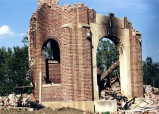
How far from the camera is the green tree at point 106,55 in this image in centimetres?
4697

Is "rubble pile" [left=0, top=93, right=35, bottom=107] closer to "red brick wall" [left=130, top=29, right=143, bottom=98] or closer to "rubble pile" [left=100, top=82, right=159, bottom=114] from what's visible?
"rubble pile" [left=100, top=82, right=159, bottom=114]

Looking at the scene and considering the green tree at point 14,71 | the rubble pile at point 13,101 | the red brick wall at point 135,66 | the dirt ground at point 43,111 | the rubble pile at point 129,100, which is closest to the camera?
the dirt ground at point 43,111

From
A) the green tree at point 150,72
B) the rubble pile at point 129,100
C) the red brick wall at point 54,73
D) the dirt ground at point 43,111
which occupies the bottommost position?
the dirt ground at point 43,111

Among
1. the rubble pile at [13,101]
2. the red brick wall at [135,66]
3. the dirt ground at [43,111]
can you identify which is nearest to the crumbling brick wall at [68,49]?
the dirt ground at [43,111]

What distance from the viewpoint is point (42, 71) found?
19.2 m

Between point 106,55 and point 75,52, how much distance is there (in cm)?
3097

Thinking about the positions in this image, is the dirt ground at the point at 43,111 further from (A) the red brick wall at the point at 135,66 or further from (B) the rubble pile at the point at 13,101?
(A) the red brick wall at the point at 135,66

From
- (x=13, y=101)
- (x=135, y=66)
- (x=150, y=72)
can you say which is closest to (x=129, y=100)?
(x=135, y=66)

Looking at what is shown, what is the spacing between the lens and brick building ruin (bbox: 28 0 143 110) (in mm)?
17117

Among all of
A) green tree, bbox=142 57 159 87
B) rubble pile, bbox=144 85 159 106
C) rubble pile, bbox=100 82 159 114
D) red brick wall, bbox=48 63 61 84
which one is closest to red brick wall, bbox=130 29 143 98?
rubble pile, bbox=100 82 159 114

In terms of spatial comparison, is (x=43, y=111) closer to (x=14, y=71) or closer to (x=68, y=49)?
(x=68, y=49)

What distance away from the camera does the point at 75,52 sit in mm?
17172

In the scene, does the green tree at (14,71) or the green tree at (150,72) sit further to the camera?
the green tree at (150,72)

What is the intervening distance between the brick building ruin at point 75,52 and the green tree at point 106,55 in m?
26.2
